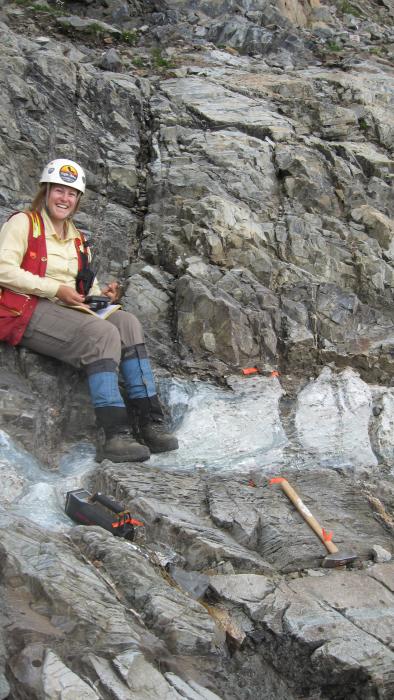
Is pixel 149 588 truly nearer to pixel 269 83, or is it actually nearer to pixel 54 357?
pixel 54 357

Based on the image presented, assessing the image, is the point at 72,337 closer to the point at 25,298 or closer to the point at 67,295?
the point at 67,295

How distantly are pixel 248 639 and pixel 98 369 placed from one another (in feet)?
9.57

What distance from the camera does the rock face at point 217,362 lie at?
4.05m

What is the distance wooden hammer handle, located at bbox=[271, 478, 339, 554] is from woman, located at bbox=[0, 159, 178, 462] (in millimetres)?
1245

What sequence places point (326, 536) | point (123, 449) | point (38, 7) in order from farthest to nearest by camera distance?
1. point (38, 7)
2. point (123, 449)
3. point (326, 536)

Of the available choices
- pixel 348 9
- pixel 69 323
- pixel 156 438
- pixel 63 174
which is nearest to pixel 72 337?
pixel 69 323

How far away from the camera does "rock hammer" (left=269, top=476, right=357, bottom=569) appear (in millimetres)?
5164

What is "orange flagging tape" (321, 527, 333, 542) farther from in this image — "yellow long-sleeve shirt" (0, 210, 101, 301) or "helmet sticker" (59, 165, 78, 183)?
"helmet sticker" (59, 165, 78, 183)

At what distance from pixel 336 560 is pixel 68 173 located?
450cm

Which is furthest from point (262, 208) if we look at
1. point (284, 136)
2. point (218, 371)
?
point (218, 371)

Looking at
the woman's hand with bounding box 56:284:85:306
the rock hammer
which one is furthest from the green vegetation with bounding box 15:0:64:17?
the rock hammer

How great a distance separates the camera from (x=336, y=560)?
203 inches

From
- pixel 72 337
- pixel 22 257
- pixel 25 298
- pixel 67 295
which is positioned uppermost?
pixel 22 257

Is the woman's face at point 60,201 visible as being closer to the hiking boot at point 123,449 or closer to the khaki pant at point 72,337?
the khaki pant at point 72,337
